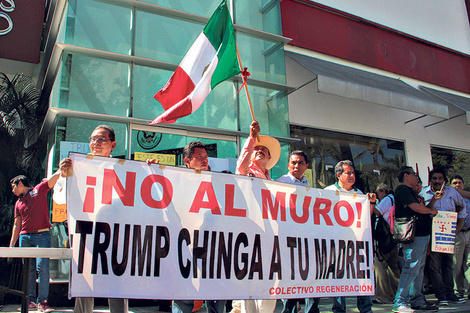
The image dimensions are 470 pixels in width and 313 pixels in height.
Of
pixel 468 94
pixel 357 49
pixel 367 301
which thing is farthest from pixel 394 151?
pixel 367 301

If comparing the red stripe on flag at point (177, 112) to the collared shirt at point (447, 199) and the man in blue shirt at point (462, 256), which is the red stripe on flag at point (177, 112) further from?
the man in blue shirt at point (462, 256)

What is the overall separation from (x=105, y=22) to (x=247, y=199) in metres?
4.67

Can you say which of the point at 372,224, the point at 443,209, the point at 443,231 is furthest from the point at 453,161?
the point at 372,224

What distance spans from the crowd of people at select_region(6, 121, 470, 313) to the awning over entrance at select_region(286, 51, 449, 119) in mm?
1865

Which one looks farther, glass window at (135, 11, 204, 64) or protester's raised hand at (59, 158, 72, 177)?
glass window at (135, 11, 204, 64)

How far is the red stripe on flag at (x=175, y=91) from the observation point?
14.8 ft

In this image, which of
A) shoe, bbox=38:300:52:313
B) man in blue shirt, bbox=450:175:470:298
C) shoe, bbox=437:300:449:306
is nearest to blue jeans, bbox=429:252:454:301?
shoe, bbox=437:300:449:306

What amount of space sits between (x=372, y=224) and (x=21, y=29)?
705 centimetres

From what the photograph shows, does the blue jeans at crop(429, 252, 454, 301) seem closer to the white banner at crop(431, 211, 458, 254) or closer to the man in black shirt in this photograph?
the white banner at crop(431, 211, 458, 254)

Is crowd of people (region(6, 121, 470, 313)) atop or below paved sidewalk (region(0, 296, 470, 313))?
atop

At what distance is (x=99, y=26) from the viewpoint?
682cm

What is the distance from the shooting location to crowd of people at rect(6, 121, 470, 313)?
3885 millimetres

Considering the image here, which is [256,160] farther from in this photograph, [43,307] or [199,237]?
[43,307]

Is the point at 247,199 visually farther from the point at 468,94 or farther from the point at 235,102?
the point at 468,94
